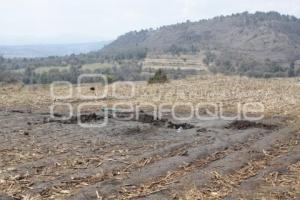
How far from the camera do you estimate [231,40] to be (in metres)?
118

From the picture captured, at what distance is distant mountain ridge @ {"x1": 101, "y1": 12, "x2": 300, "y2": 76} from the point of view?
95500mm

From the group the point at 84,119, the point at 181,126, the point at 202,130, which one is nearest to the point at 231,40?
the point at 84,119

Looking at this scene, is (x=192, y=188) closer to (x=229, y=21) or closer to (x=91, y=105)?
(x=91, y=105)

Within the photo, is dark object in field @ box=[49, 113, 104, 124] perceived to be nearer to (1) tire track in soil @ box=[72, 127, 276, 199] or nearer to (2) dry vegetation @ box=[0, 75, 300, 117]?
(2) dry vegetation @ box=[0, 75, 300, 117]

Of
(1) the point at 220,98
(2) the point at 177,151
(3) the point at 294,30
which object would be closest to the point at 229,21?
(3) the point at 294,30

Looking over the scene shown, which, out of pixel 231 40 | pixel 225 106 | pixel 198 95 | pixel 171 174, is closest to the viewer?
pixel 171 174

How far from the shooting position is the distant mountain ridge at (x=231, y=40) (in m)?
95.5

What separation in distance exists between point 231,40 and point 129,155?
112199mm

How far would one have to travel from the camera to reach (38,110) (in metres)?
14.6

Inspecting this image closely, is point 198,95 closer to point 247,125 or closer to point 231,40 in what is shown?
point 247,125

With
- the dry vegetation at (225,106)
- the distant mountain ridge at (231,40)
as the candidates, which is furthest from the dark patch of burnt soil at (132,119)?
the distant mountain ridge at (231,40)

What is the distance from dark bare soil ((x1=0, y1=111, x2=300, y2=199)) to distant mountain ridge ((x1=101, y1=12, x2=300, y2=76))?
63906mm

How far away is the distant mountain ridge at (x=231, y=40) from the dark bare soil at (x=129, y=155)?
63906 mm

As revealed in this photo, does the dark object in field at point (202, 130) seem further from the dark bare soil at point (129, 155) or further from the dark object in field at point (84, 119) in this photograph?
the dark object in field at point (84, 119)
